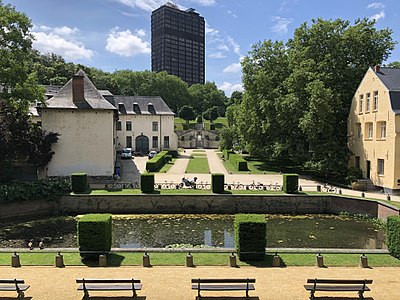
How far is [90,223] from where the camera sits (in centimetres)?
1247

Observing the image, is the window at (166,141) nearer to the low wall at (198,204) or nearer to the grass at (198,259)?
the low wall at (198,204)

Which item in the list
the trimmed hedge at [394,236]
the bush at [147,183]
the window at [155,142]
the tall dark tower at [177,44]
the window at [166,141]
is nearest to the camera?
the trimmed hedge at [394,236]

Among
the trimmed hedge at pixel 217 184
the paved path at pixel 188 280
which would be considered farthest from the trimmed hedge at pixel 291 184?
the paved path at pixel 188 280

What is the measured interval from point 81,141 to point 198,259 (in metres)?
20.2

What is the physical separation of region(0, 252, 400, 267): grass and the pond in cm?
377

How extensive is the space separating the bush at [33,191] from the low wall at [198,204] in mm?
→ 526

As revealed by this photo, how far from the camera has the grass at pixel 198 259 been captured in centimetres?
1177

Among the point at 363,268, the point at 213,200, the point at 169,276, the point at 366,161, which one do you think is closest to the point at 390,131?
the point at 366,161

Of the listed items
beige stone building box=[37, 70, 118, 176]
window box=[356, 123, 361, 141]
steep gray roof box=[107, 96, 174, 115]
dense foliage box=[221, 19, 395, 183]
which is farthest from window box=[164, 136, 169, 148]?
window box=[356, 123, 361, 141]

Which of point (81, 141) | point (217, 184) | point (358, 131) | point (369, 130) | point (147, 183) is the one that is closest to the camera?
point (147, 183)

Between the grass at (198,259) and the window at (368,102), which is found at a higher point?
the window at (368,102)

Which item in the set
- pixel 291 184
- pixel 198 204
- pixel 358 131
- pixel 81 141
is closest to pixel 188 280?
pixel 198 204

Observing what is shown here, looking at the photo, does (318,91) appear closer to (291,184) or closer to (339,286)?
(291,184)

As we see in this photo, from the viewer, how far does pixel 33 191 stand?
22.5 metres
